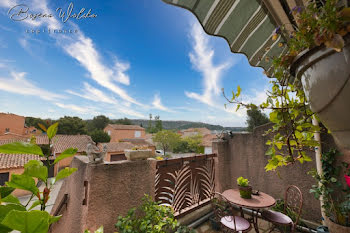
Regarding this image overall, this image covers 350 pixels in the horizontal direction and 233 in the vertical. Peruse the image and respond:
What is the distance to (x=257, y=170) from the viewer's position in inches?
146

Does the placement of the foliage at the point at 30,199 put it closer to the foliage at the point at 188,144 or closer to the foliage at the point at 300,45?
the foliage at the point at 300,45

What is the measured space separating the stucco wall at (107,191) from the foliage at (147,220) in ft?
0.47

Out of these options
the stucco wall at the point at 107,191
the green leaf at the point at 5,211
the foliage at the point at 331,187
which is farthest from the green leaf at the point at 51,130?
the foliage at the point at 331,187

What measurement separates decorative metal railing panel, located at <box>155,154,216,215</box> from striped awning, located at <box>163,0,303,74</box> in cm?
248

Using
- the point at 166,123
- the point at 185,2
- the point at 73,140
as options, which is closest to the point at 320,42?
the point at 185,2

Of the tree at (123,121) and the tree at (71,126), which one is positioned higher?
the tree at (123,121)

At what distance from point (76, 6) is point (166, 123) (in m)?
68.9

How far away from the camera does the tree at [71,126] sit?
29.4 metres

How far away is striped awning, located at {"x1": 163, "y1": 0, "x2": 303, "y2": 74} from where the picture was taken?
1180mm

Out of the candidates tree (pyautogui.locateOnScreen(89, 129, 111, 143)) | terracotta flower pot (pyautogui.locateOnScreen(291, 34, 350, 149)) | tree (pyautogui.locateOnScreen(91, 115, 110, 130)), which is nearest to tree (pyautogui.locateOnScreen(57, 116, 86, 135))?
tree (pyautogui.locateOnScreen(89, 129, 111, 143))

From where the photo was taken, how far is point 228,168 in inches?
162

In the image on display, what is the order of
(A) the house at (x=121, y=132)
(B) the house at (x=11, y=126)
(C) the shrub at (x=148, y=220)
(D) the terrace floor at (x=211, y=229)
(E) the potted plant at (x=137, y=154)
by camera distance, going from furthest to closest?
1. (A) the house at (x=121, y=132)
2. (B) the house at (x=11, y=126)
3. (D) the terrace floor at (x=211, y=229)
4. (E) the potted plant at (x=137, y=154)
5. (C) the shrub at (x=148, y=220)

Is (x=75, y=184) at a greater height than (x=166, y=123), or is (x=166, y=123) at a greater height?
(x=166, y=123)

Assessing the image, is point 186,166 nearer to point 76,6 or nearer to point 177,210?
point 177,210
